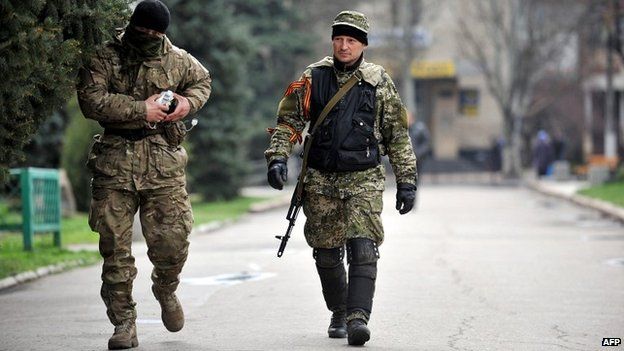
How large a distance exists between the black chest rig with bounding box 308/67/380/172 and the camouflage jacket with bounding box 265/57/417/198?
0.05 m

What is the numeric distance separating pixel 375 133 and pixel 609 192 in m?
23.4

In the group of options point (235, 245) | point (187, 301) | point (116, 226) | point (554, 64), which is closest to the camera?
point (116, 226)

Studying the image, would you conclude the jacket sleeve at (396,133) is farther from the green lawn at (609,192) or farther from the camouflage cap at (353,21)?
the green lawn at (609,192)

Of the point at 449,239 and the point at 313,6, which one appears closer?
the point at 449,239

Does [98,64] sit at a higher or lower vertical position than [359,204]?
higher

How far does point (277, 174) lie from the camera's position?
835 cm

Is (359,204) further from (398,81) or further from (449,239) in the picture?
(398,81)

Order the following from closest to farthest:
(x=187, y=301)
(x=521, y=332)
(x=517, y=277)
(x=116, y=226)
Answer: (x=116, y=226)
(x=521, y=332)
(x=187, y=301)
(x=517, y=277)

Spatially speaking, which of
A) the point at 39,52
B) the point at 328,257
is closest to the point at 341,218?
the point at 328,257

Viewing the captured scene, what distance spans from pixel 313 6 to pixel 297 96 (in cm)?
4569

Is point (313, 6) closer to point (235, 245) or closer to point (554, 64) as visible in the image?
point (554, 64)

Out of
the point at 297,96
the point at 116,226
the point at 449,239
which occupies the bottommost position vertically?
the point at 449,239

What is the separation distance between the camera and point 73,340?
870cm

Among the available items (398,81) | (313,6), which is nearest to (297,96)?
(313,6)
